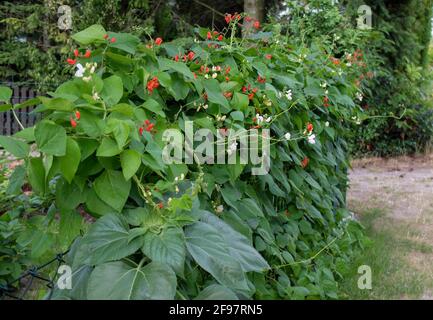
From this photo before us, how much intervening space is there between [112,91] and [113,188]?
303 millimetres

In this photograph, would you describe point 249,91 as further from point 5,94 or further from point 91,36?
point 5,94

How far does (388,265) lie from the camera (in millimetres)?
4074

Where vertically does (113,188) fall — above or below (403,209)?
above

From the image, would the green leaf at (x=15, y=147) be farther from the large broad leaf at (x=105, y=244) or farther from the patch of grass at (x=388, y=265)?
the patch of grass at (x=388, y=265)

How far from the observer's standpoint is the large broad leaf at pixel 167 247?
1302mm

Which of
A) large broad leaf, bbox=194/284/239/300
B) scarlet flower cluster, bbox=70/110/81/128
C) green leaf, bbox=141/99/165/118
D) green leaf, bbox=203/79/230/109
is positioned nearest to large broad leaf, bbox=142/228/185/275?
large broad leaf, bbox=194/284/239/300

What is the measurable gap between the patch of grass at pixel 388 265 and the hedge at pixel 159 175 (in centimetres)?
74

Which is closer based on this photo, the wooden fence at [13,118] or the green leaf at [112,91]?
the green leaf at [112,91]

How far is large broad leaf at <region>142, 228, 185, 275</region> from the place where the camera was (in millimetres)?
1302

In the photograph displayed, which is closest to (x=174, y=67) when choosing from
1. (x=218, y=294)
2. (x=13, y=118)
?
(x=218, y=294)

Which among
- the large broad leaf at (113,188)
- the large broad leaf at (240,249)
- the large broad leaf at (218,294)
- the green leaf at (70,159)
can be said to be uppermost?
the green leaf at (70,159)

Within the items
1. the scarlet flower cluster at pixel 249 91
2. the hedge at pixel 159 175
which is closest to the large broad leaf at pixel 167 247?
the hedge at pixel 159 175

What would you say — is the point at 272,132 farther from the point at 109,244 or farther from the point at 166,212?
the point at 109,244

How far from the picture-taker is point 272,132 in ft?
9.00
